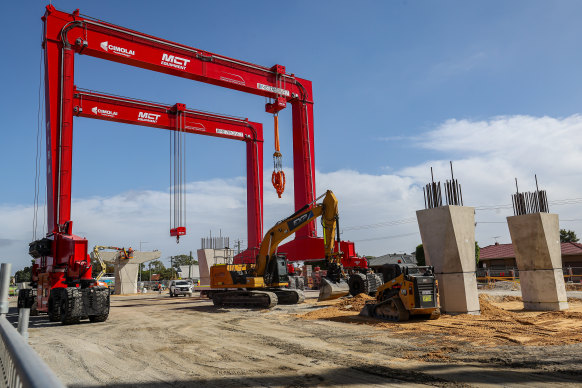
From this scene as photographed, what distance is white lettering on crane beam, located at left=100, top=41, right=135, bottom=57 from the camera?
2014cm

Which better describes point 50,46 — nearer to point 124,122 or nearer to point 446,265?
point 124,122

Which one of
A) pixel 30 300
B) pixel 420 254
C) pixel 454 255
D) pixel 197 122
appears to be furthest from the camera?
pixel 420 254

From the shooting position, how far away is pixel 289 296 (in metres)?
19.9

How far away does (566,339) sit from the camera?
8.91 metres

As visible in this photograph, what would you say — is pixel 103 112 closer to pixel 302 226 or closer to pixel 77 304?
pixel 302 226

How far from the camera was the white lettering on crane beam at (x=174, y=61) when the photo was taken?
71.5ft

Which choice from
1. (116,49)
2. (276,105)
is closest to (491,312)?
(276,105)

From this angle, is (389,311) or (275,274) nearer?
(389,311)

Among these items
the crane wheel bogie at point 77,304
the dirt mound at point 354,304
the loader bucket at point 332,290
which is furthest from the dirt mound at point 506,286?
the crane wheel bogie at point 77,304

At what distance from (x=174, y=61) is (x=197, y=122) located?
26.2 feet

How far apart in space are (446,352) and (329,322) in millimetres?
5336

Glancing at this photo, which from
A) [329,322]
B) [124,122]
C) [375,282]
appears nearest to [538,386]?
[329,322]

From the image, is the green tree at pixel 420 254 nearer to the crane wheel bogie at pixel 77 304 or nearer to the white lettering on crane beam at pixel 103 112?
the white lettering on crane beam at pixel 103 112

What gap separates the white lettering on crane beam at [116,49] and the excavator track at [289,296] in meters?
13.0
